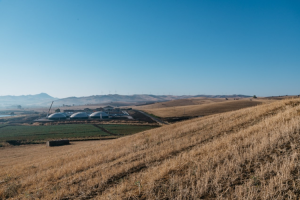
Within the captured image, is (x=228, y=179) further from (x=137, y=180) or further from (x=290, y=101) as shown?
(x=290, y=101)

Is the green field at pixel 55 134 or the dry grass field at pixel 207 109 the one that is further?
the dry grass field at pixel 207 109

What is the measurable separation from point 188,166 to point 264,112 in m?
13.5

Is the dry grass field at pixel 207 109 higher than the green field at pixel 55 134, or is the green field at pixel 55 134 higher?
the dry grass field at pixel 207 109

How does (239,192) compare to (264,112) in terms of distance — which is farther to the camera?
(264,112)

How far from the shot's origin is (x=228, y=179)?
5.90 metres

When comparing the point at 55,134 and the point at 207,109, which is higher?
the point at 207,109

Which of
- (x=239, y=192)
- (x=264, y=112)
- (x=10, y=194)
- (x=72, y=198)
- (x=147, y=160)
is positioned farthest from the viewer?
(x=264, y=112)

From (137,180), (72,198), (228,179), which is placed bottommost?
(72,198)

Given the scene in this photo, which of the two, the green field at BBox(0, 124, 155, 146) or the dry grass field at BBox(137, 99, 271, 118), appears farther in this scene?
the dry grass field at BBox(137, 99, 271, 118)

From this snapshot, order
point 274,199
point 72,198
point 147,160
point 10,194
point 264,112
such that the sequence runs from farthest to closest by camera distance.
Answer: point 264,112 < point 147,160 < point 10,194 < point 72,198 < point 274,199

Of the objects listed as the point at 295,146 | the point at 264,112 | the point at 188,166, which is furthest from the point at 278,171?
the point at 264,112

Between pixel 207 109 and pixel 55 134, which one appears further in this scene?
pixel 207 109

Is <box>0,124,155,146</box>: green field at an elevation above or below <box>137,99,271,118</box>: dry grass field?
below

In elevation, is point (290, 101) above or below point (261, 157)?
above
